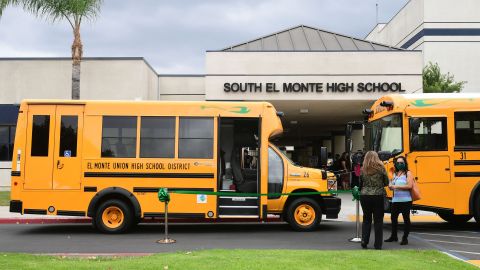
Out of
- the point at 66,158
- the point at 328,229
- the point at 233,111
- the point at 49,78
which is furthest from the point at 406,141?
the point at 49,78

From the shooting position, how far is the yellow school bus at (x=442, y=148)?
11.5m

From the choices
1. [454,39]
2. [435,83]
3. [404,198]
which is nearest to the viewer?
[404,198]

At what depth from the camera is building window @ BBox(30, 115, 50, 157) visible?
440 inches

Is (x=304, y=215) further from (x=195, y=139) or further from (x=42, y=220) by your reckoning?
(x=42, y=220)

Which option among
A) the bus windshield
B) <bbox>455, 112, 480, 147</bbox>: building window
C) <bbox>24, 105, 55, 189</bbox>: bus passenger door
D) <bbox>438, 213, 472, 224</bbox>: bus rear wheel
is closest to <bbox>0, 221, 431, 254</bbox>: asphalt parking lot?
<bbox>24, 105, 55, 189</bbox>: bus passenger door

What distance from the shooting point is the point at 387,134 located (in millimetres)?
12336

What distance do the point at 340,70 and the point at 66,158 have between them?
12557 mm

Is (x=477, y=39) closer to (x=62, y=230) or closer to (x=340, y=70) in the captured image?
(x=340, y=70)

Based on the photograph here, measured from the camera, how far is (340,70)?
20.5 m

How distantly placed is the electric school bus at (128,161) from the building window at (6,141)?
504 inches

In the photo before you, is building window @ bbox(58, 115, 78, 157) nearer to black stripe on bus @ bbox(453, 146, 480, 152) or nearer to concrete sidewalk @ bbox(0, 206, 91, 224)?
concrete sidewalk @ bbox(0, 206, 91, 224)

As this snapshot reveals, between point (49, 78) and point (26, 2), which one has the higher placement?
point (26, 2)

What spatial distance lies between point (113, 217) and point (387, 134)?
6.65 m

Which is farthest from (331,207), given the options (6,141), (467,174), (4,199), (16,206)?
(6,141)
